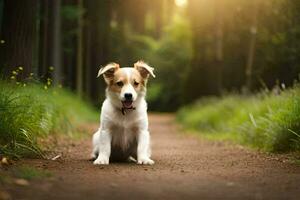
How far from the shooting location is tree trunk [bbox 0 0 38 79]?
11438 mm

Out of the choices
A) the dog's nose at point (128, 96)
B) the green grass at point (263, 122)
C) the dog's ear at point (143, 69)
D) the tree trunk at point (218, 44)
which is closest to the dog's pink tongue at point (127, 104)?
the dog's nose at point (128, 96)

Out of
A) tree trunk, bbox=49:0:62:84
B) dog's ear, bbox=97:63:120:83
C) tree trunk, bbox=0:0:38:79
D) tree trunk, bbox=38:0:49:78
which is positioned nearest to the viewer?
dog's ear, bbox=97:63:120:83

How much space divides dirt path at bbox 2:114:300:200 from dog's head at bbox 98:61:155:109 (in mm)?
919

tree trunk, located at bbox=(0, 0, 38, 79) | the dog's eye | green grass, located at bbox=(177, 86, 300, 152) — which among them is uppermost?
tree trunk, located at bbox=(0, 0, 38, 79)

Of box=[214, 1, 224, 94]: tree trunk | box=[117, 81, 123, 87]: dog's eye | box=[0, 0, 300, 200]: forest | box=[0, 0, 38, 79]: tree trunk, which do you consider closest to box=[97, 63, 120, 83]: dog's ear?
box=[117, 81, 123, 87]: dog's eye

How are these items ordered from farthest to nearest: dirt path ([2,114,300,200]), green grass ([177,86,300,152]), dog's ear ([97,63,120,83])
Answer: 1. green grass ([177,86,300,152])
2. dog's ear ([97,63,120,83])
3. dirt path ([2,114,300,200])

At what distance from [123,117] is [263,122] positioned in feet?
14.2

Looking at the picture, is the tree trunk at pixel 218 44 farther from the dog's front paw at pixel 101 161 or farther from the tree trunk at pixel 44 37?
the dog's front paw at pixel 101 161

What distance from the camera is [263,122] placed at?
39.9ft

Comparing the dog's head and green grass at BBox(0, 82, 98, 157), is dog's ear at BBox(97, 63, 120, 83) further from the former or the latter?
green grass at BBox(0, 82, 98, 157)

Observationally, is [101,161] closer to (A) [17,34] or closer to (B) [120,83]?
(B) [120,83]

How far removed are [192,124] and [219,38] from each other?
512 centimetres

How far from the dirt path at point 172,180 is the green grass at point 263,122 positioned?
2.80ft

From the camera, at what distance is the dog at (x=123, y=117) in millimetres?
8594
